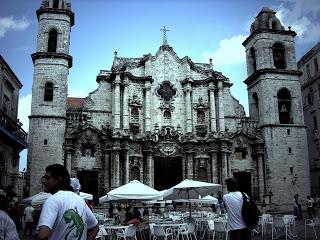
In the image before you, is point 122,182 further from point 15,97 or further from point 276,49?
point 276,49

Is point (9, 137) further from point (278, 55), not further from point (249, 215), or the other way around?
point (278, 55)

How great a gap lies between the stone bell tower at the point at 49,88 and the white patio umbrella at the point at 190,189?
38.2 ft

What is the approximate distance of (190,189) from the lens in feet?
54.1

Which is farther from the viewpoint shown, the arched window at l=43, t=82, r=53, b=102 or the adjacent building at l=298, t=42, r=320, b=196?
the adjacent building at l=298, t=42, r=320, b=196

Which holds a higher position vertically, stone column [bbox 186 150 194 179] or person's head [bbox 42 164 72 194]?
stone column [bbox 186 150 194 179]

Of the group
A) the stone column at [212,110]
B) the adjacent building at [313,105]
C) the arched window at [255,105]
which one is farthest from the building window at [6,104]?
the adjacent building at [313,105]

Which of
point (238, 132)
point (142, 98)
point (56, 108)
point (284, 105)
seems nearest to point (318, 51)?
point (284, 105)

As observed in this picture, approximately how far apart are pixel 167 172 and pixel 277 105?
10392 millimetres

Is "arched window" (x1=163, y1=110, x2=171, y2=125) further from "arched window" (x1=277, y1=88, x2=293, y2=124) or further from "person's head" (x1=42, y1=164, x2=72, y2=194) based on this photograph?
"person's head" (x1=42, y1=164, x2=72, y2=194)

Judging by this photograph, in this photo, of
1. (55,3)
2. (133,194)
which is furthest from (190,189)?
(55,3)

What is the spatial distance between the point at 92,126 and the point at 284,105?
15.7 metres

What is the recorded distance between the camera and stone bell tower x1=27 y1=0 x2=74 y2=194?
25578 mm

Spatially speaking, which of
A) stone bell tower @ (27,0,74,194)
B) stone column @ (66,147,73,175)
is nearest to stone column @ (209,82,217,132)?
stone column @ (66,147,73,175)

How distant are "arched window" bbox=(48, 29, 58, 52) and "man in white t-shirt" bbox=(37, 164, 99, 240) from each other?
2654 cm
